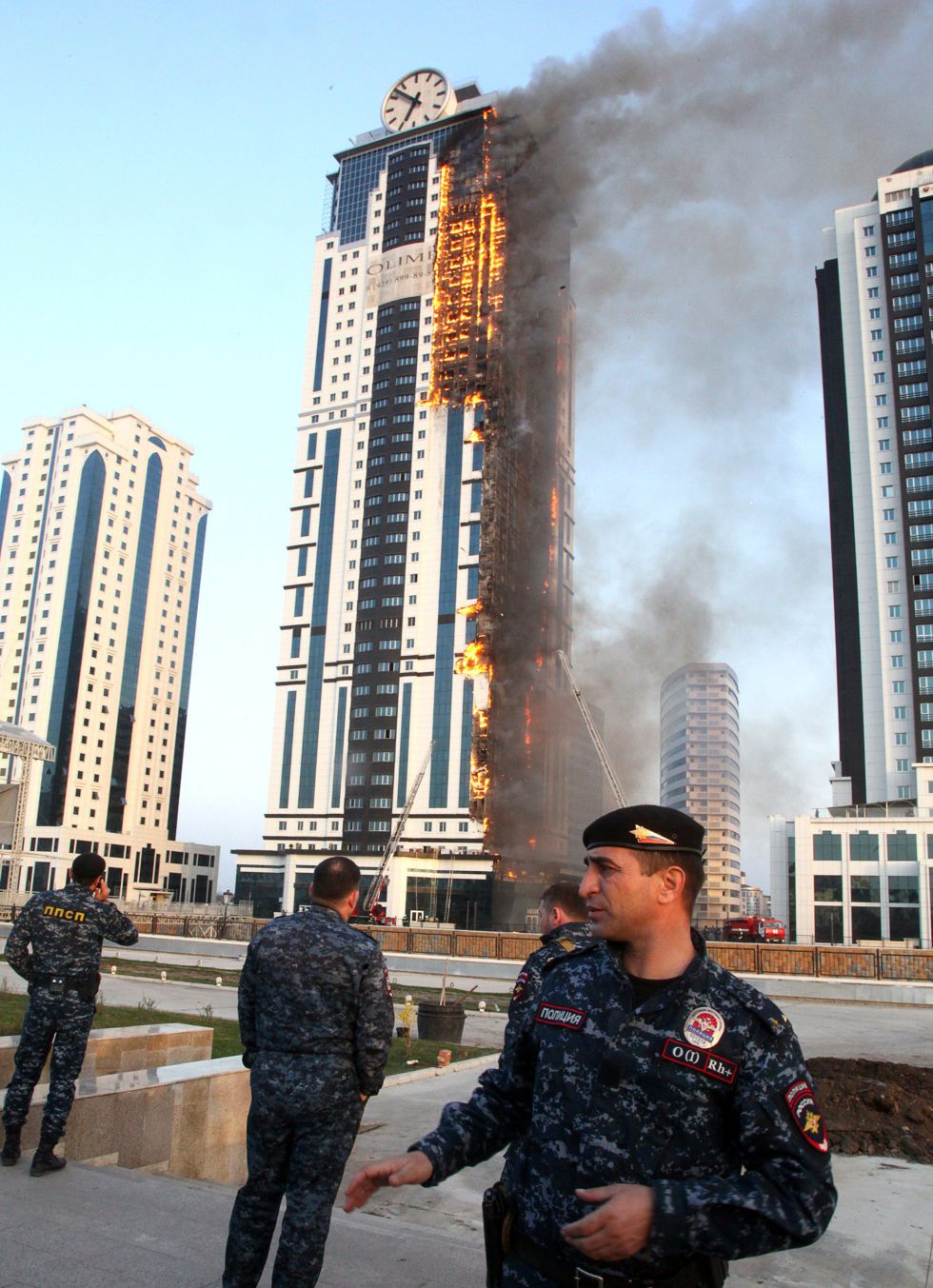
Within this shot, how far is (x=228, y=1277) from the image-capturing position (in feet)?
13.0

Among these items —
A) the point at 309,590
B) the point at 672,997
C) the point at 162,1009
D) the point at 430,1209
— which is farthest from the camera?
the point at 309,590

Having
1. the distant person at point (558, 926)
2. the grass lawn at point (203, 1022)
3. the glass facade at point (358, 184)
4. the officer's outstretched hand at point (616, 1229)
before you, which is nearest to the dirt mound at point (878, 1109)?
the distant person at point (558, 926)

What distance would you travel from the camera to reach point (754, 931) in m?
49.0

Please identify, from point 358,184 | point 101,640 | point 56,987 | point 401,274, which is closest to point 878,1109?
point 56,987

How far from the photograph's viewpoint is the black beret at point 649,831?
8.61 feet

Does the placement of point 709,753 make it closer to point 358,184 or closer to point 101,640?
Answer: point 101,640

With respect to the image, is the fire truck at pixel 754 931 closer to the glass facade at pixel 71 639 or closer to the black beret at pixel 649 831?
the black beret at pixel 649 831

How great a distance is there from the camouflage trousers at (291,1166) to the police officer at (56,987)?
2002mm

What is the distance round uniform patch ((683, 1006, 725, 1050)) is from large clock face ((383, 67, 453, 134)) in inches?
4520

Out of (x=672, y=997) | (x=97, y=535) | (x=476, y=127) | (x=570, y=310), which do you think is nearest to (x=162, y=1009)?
(x=672, y=997)

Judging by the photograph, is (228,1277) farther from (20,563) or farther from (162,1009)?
(20,563)

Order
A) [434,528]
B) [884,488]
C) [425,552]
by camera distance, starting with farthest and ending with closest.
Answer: [425,552] < [434,528] < [884,488]

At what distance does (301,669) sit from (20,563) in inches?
1966

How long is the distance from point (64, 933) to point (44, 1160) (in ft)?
4.35
